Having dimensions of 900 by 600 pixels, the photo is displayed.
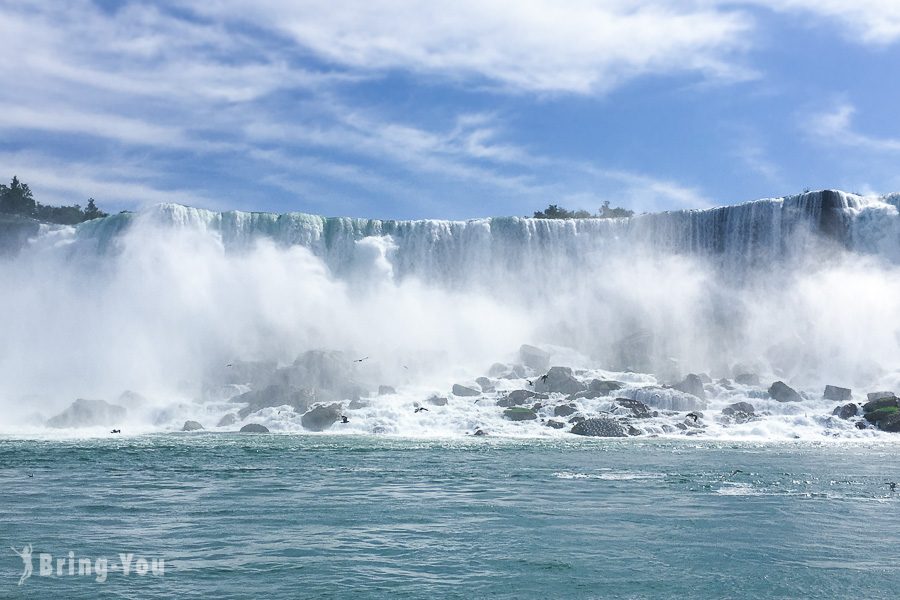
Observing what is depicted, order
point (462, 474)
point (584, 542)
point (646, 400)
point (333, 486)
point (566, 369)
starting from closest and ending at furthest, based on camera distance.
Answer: point (584, 542) < point (333, 486) < point (462, 474) < point (646, 400) < point (566, 369)

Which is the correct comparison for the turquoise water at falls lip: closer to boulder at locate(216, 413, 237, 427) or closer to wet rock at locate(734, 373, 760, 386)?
boulder at locate(216, 413, 237, 427)

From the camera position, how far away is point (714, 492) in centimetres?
1539

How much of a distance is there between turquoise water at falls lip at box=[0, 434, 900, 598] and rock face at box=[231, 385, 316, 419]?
11.8 m

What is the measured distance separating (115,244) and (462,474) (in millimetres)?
34058

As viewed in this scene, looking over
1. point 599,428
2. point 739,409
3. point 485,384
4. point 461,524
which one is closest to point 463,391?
point 485,384

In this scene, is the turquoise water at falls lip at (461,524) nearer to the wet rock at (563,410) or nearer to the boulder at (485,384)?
the wet rock at (563,410)

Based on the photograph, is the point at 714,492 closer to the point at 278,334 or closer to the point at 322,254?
the point at 278,334

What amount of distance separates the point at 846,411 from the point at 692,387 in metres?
5.55

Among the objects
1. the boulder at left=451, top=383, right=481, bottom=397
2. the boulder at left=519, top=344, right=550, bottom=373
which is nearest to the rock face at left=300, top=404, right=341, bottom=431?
the boulder at left=451, top=383, right=481, bottom=397

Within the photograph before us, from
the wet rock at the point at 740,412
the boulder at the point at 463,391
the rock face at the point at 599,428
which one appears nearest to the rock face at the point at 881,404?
the wet rock at the point at 740,412

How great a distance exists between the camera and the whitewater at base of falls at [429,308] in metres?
36.2

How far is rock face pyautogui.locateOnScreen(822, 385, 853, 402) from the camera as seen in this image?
31.8 meters

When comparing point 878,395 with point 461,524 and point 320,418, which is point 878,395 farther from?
point 461,524

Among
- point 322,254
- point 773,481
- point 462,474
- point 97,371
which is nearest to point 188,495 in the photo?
point 462,474
